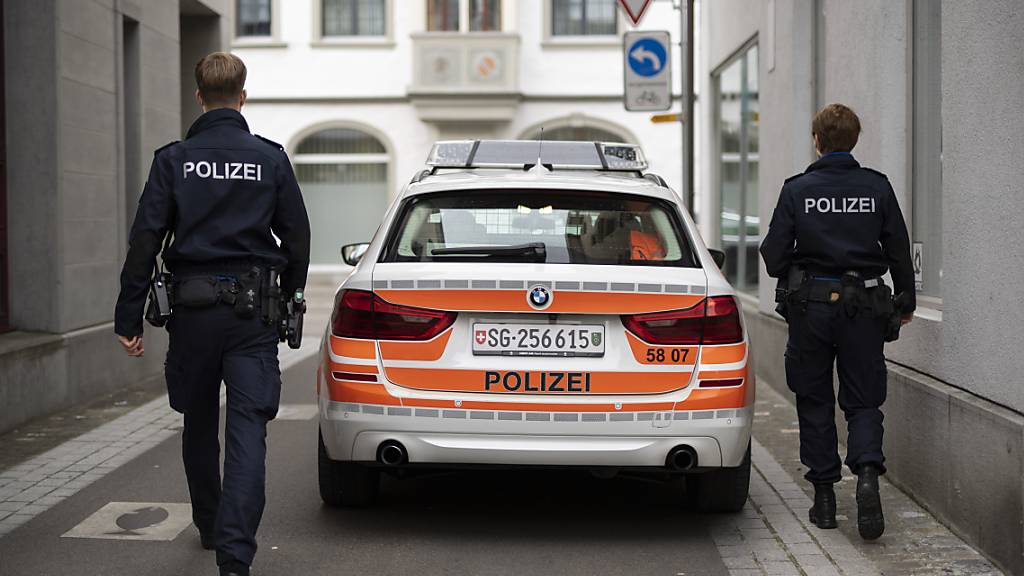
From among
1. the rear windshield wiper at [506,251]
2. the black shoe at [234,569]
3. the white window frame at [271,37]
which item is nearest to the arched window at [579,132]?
the white window frame at [271,37]

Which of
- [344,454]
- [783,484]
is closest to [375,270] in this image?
[344,454]

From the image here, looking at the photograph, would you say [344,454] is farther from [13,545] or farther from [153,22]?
[153,22]

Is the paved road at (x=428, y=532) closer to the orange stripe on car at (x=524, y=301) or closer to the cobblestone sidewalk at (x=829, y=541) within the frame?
the cobblestone sidewalk at (x=829, y=541)

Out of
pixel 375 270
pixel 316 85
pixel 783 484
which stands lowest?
pixel 783 484

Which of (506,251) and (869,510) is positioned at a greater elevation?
(506,251)

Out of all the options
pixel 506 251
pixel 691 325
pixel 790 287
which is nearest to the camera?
pixel 691 325

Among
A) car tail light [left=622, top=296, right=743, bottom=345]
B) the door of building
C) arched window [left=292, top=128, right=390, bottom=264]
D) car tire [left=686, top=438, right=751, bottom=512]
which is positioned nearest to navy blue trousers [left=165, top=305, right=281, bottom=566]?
car tail light [left=622, top=296, right=743, bottom=345]

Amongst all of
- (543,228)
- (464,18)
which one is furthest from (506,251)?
(464,18)

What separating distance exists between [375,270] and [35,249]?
496 cm

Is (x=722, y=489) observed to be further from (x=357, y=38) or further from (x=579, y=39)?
(x=357, y=38)

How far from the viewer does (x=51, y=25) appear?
959cm

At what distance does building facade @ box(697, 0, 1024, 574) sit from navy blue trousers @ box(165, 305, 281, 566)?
2771mm

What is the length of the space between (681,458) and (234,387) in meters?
1.80

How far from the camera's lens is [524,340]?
17.9 ft
